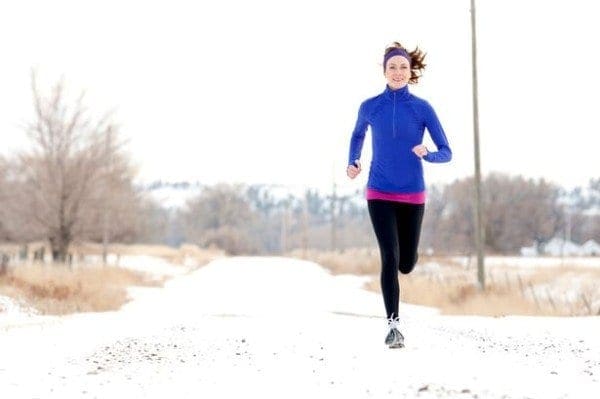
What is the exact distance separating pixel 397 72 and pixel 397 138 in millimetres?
553

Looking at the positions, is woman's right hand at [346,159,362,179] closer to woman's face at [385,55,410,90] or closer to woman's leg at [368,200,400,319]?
woman's leg at [368,200,400,319]

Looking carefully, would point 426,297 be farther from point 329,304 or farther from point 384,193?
point 384,193

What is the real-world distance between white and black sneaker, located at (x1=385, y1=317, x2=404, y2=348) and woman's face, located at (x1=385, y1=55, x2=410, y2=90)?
1.90 m

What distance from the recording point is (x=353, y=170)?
5789 millimetres

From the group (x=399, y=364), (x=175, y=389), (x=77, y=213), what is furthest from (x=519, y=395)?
(x=77, y=213)

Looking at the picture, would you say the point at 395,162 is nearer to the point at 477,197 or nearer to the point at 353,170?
the point at 353,170

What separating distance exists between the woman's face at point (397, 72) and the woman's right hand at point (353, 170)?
27.6 inches

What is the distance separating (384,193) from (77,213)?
21242mm

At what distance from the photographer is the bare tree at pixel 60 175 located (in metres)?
24.4

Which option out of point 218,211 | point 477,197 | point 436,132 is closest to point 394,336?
point 436,132

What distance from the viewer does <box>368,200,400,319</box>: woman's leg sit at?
5.64m

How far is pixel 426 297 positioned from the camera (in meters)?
17.3

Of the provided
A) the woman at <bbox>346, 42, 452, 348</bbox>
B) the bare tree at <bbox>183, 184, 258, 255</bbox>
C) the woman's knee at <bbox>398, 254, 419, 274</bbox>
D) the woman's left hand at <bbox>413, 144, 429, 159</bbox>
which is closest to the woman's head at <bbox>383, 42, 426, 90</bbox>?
the woman at <bbox>346, 42, 452, 348</bbox>

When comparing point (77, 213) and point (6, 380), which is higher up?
point (77, 213)
